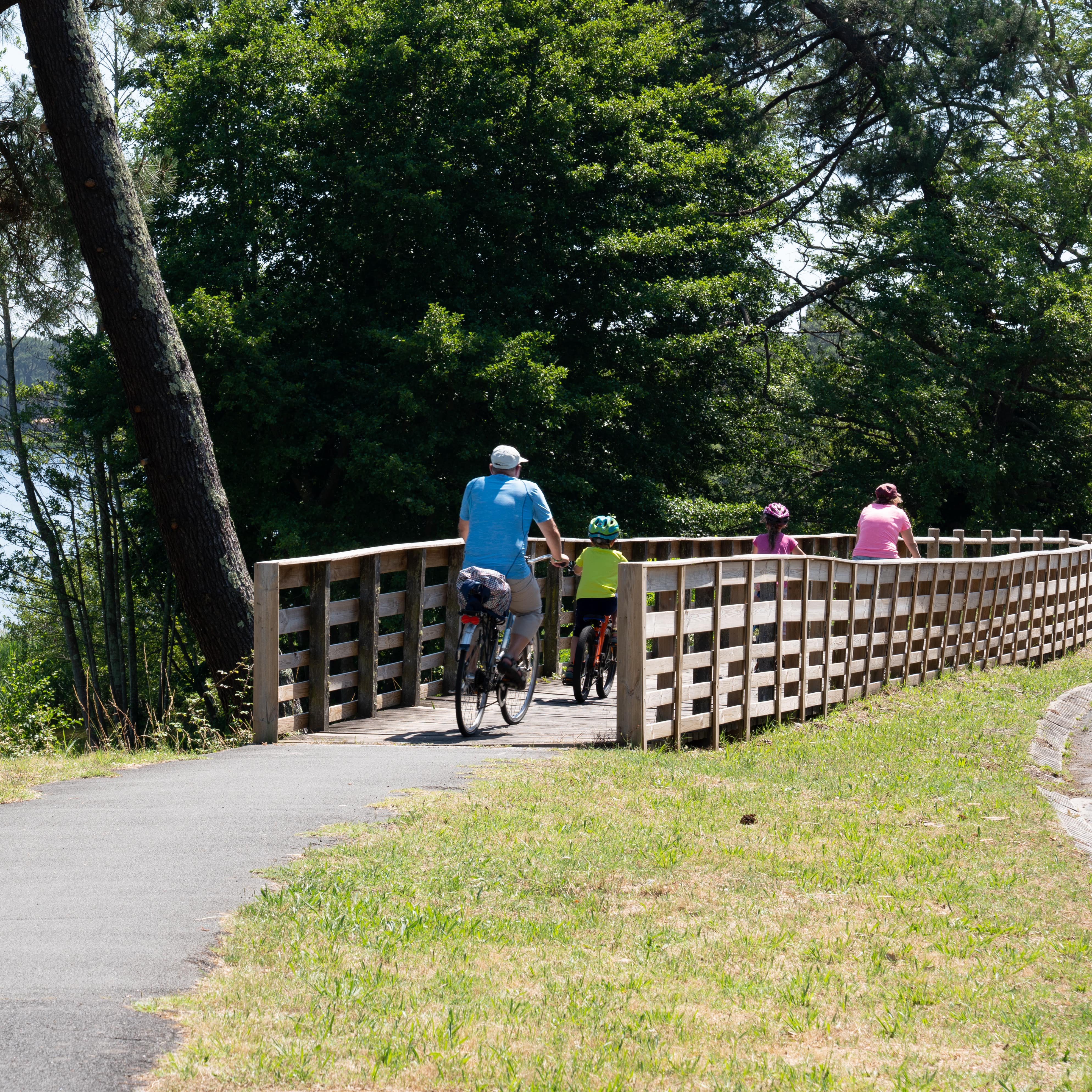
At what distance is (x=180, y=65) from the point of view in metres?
24.2

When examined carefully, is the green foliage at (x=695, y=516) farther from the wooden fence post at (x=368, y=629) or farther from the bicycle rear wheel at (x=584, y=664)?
the wooden fence post at (x=368, y=629)

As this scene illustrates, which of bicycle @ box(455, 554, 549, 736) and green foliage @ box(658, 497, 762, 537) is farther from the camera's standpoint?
green foliage @ box(658, 497, 762, 537)

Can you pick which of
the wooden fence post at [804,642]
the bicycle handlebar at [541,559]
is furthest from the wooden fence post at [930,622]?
the bicycle handlebar at [541,559]

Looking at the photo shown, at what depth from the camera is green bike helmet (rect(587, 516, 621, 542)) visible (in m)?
11.1

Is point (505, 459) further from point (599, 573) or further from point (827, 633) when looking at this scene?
point (827, 633)

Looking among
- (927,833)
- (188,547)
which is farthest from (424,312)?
(927,833)

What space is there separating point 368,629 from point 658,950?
6053mm

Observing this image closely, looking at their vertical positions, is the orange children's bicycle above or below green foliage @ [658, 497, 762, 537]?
below

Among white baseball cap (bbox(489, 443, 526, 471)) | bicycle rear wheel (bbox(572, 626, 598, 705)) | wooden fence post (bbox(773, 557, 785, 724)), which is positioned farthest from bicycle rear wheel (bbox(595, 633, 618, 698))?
white baseball cap (bbox(489, 443, 526, 471))

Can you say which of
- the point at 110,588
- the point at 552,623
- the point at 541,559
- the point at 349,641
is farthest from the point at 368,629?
the point at 110,588

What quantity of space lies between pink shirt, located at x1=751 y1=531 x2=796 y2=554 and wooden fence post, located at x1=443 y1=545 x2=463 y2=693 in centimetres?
265

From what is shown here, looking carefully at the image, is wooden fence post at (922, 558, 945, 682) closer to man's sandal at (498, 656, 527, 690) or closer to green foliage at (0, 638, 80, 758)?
man's sandal at (498, 656, 527, 690)

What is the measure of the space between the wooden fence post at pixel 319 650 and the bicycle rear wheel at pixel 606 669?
2.74 m

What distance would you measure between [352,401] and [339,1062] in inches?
770
